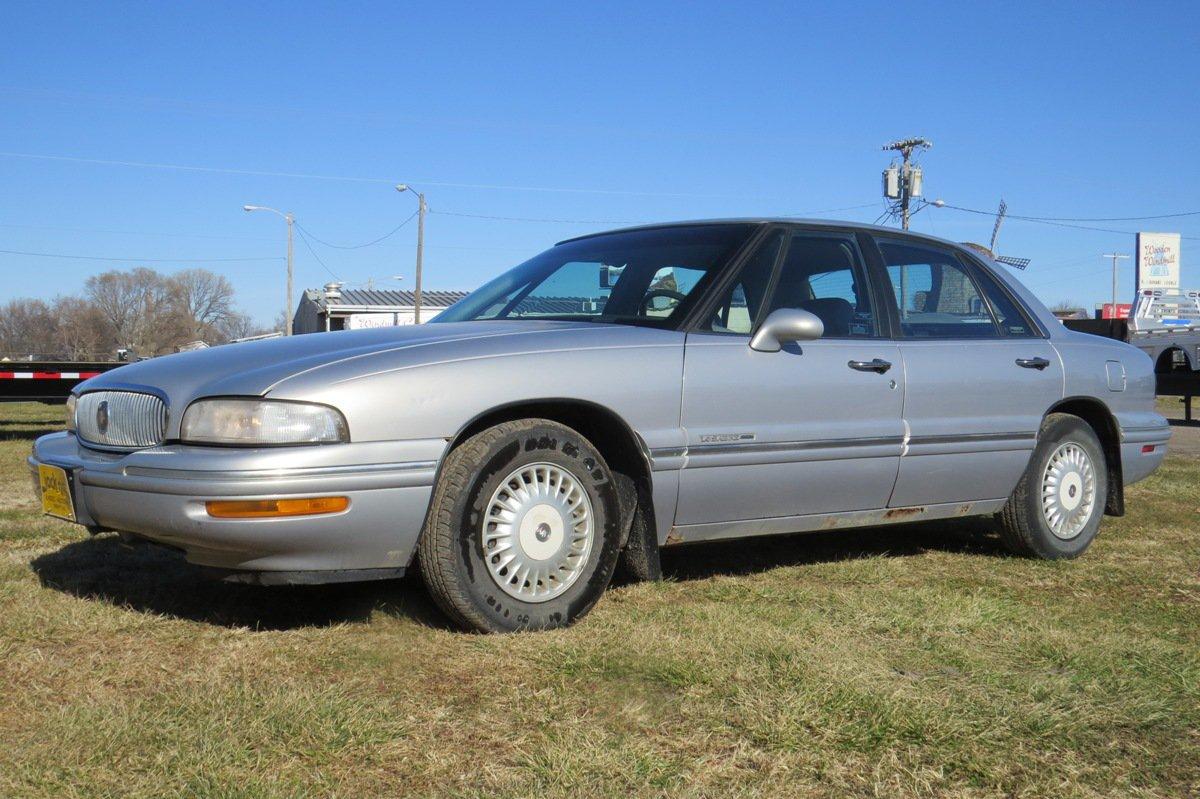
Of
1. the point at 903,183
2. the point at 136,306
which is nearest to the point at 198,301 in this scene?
the point at 136,306

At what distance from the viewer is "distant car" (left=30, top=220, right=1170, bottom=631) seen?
3.59 m

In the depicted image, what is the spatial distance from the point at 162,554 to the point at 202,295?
101 m

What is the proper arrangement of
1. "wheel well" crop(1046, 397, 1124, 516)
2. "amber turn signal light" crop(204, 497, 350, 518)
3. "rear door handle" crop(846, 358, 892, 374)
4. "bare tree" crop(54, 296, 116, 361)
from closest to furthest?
"amber turn signal light" crop(204, 497, 350, 518) → "rear door handle" crop(846, 358, 892, 374) → "wheel well" crop(1046, 397, 1124, 516) → "bare tree" crop(54, 296, 116, 361)

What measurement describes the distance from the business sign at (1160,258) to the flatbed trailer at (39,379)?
59.4 metres

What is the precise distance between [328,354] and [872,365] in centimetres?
215

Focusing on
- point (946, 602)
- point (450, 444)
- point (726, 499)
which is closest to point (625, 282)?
point (726, 499)

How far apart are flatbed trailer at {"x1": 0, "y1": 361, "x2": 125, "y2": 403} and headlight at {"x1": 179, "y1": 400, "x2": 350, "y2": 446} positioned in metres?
10.0

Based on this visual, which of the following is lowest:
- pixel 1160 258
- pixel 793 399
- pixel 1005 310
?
pixel 793 399

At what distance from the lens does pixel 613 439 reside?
425 centimetres

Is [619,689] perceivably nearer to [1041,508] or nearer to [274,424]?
[274,424]

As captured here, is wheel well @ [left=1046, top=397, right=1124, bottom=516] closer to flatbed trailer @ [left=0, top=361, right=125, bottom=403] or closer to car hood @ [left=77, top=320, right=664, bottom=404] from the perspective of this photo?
car hood @ [left=77, top=320, right=664, bottom=404]

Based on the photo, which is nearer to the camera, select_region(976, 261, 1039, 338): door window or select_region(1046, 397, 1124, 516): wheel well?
select_region(976, 261, 1039, 338): door window

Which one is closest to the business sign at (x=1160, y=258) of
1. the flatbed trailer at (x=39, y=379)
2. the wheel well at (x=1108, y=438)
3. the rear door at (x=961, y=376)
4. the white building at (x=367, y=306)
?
the white building at (x=367, y=306)

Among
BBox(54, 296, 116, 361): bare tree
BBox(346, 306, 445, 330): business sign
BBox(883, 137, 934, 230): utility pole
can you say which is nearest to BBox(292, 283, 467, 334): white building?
BBox(346, 306, 445, 330): business sign
